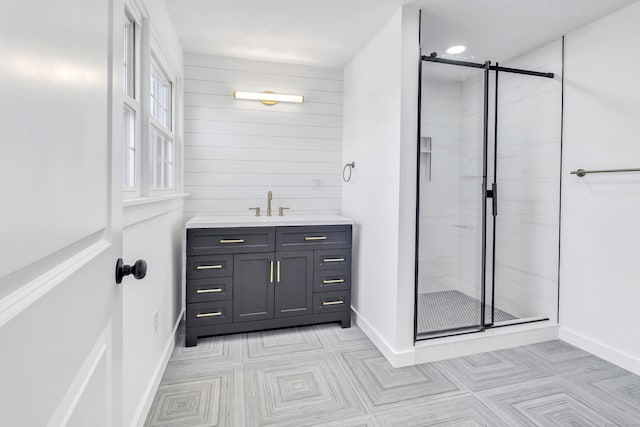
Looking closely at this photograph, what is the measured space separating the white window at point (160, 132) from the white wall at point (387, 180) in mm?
1614

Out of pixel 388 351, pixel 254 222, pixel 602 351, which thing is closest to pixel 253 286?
pixel 254 222

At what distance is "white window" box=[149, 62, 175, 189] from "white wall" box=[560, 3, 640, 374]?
3099 mm

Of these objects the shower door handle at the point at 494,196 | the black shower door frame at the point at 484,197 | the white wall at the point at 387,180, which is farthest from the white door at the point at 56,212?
the shower door handle at the point at 494,196

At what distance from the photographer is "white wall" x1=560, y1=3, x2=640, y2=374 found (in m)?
2.25

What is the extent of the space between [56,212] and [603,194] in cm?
310

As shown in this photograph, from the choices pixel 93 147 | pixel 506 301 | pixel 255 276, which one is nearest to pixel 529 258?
pixel 506 301

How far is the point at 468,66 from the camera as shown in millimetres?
2494

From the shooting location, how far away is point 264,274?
281cm

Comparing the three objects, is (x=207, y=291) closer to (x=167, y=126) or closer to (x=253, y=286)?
(x=253, y=286)

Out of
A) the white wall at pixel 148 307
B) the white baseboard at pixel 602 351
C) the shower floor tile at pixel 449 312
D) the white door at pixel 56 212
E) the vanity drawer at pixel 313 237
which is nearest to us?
the white door at pixel 56 212

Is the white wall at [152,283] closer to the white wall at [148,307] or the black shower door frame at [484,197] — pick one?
the white wall at [148,307]

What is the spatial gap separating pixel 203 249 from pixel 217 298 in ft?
1.35

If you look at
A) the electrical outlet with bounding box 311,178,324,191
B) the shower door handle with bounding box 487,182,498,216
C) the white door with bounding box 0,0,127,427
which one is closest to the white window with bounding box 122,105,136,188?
the white door with bounding box 0,0,127,427

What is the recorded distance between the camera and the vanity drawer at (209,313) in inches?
104
